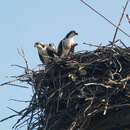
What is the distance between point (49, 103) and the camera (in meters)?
7.89

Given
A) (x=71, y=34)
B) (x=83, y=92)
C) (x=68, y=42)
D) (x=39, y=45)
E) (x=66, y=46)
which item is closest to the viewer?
(x=83, y=92)

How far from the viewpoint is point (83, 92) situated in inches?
296

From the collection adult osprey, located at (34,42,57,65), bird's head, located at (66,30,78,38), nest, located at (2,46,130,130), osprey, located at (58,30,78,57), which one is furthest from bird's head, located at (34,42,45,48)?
nest, located at (2,46,130,130)

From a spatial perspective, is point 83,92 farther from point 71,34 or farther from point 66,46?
point 71,34

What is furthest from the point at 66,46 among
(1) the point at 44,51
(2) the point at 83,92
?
(2) the point at 83,92

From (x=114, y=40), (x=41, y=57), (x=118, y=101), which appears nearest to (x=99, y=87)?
(x=118, y=101)

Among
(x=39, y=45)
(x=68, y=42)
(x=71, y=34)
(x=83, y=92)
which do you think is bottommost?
(x=83, y=92)

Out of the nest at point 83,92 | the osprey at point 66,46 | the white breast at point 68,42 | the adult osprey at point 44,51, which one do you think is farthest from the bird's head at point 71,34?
the nest at point 83,92

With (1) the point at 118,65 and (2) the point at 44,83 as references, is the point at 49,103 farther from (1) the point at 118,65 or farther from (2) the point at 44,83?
(1) the point at 118,65

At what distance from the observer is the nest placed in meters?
7.14

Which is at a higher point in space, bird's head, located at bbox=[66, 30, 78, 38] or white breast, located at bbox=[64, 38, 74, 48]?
bird's head, located at bbox=[66, 30, 78, 38]

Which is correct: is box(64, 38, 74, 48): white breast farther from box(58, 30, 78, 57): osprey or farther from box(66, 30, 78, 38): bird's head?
box(66, 30, 78, 38): bird's head

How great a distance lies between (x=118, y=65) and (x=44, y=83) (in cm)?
149

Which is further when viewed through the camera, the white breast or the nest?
the white breast
